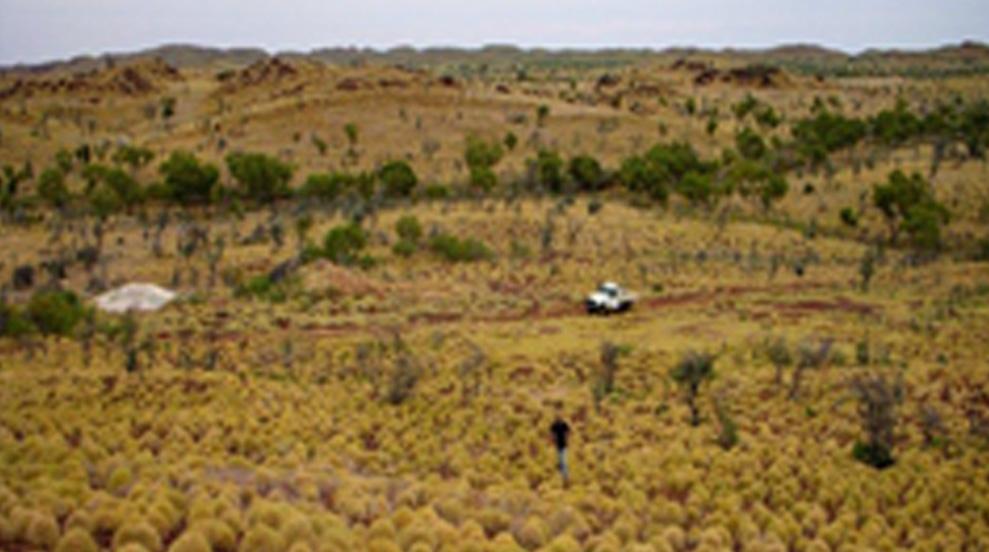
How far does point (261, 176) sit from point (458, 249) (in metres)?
19.4

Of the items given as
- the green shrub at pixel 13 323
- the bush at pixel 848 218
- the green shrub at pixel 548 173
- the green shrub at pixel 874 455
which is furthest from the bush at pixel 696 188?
the green shrub at pixel 13 323

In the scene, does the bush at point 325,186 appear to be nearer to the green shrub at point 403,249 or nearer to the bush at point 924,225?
the green shrub at point 403,249

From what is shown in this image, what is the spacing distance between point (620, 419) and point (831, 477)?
442cm

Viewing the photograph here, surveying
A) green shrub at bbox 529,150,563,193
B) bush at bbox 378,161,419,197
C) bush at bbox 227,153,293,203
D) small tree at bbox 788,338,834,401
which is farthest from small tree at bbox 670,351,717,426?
bush at bbox 227,153,293,203

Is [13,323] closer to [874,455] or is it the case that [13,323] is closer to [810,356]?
[810,356]

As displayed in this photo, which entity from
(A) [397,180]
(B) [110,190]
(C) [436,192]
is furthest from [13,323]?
(C) [436,192]

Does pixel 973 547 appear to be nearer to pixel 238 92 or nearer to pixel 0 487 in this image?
pixel 0 487

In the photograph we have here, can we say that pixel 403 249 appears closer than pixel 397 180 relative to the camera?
Yes

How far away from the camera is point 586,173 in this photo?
2160 inches

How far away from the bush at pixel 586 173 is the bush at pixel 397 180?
10.1 m

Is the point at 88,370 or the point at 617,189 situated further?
the point at 617,189

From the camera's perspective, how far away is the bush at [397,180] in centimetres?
5134

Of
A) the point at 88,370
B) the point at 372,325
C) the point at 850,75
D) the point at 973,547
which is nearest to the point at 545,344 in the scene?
the point at 372,325

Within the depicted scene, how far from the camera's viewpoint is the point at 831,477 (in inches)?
608
